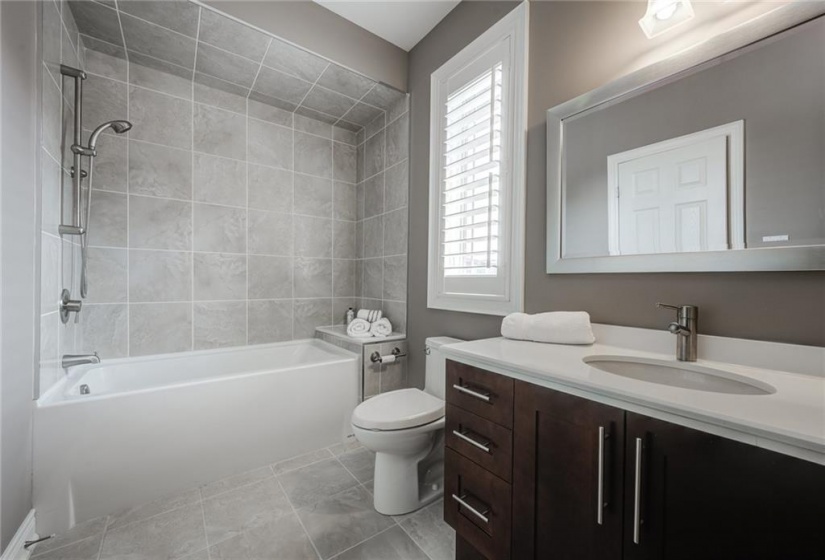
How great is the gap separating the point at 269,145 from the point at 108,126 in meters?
0.99

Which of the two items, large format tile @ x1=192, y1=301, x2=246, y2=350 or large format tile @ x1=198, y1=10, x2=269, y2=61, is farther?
large format tile @ x1=192, y1=301, x2=246, y2=350

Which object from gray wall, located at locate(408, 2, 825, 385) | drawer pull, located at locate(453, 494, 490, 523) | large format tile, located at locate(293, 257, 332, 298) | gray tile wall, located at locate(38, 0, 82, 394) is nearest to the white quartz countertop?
gray wall, located at locate(408, 2, 825, 385)

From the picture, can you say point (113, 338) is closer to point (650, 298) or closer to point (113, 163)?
point (113, 163)

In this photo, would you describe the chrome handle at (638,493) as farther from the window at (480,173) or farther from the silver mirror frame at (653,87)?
the window at (480,173)

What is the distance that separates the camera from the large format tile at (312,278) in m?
2.77

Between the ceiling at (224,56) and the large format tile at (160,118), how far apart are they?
19 cm

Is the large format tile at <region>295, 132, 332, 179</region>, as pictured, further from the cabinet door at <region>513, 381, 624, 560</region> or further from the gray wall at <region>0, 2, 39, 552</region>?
the cabinet door at <region>513, 381, 624, 560</region>

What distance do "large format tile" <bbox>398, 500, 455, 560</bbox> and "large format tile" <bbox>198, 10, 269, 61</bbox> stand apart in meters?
2.64

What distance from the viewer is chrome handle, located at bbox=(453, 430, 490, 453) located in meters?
1.08

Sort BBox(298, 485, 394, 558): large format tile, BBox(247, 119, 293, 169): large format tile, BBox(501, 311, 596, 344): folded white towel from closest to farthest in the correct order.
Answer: BBox(501, 311, 596, 344): folded white towel < BBox(298, 485, 394, 558): large format tile < BBox(247, 119, 293, 169): large format tile

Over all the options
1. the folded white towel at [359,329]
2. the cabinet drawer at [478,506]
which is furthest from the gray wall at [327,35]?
the cabinet drawer at [478,506]

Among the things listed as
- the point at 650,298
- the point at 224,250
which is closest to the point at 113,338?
the point at 224,250

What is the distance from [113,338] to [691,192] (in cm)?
304

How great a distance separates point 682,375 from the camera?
100 centimetres
